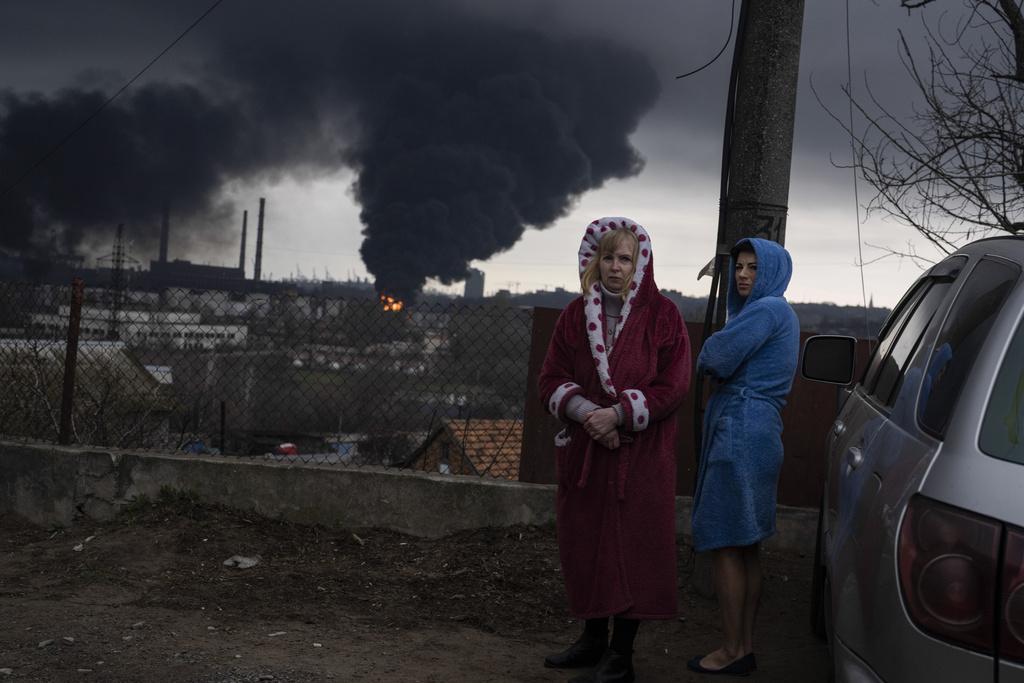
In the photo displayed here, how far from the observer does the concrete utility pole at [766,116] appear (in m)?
4.36

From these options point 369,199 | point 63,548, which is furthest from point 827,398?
point 369,199

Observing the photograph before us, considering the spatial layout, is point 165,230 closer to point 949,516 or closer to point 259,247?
point 259,247

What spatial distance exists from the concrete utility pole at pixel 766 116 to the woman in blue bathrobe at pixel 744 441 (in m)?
0.89

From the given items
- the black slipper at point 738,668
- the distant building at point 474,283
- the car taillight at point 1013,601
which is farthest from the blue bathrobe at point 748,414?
the distant building at point 474,283

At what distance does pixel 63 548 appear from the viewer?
16.7ft

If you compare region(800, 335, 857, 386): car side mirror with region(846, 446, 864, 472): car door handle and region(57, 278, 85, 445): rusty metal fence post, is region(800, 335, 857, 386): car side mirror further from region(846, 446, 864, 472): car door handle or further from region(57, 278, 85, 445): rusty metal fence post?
region(57, 278, 85, 445): rusty metal fence post

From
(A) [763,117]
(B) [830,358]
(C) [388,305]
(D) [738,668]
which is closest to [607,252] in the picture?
(B) [830,358]

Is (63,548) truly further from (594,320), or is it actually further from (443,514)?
(594,320)

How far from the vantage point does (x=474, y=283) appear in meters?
85.9

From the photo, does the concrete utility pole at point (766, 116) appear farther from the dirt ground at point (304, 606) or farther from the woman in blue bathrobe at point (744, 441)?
the dirt ground at point (304, 606)

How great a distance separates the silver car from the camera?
1.39 metres

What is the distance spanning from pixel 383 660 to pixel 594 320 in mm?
1765

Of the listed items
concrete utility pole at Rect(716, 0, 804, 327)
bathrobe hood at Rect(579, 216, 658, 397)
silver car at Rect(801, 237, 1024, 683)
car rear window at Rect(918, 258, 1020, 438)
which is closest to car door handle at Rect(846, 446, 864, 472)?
silver car at Rect(801, 237, 1024, 683)

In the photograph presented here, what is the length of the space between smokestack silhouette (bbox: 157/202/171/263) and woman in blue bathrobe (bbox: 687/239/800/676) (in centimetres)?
12716
